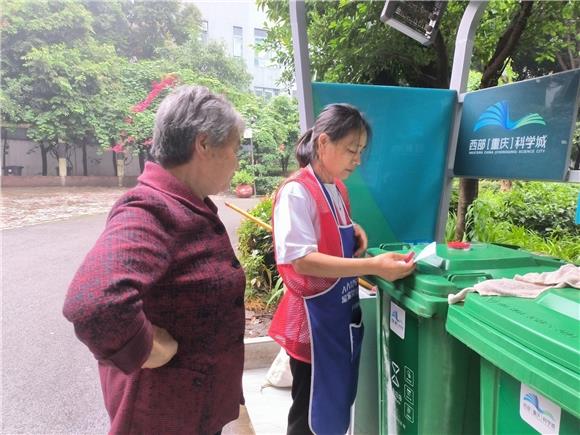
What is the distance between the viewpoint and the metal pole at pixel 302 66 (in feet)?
6.20

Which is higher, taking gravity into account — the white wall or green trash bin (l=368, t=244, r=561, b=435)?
the white wall

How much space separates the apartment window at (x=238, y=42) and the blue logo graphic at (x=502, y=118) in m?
11.6

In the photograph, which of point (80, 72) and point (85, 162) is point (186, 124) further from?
point (85, 162)

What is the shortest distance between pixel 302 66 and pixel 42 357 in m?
3.07

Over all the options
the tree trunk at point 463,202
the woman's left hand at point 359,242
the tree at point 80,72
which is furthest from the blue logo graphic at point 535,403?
the tree at point 80,72

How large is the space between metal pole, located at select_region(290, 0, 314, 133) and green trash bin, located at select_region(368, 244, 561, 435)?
896 mm

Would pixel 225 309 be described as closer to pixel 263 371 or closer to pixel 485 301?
pixel 485 301

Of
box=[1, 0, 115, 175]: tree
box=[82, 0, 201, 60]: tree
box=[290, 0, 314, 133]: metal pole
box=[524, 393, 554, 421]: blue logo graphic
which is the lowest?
box=[524, 393, 554, 421]: blue logo graphic

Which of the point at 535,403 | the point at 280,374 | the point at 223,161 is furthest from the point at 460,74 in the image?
the point at 280,374

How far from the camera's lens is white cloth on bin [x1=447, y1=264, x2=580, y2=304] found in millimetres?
1008

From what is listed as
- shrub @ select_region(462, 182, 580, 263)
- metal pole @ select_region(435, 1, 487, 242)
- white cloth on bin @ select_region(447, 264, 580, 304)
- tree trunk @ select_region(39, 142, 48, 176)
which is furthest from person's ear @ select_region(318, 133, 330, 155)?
tree trunk @ select_region(39, 142, 48, 176)

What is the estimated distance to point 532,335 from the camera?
80 centimetres

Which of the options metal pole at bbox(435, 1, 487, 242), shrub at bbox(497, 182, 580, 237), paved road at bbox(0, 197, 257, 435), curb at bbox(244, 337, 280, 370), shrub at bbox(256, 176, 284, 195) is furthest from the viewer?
shrub at bbox(256, 176, 284, 195)

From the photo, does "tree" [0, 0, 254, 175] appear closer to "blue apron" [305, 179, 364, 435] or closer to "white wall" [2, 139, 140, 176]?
"white wall" [2, 139, 140, 176]
